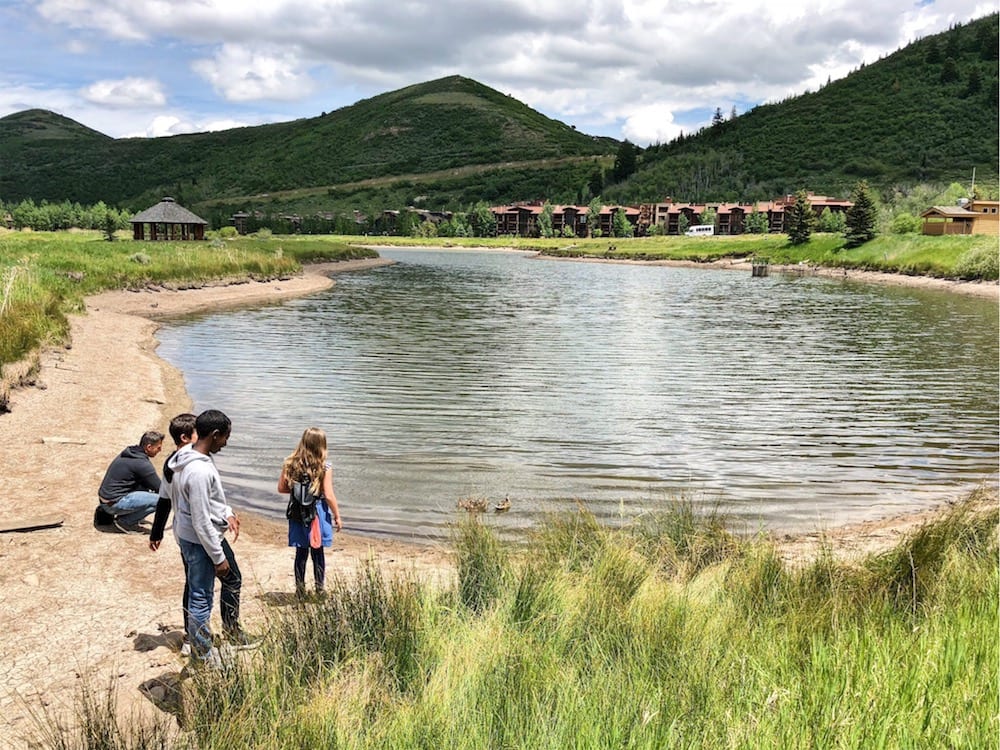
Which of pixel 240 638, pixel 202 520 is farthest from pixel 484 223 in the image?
pixel 240 638

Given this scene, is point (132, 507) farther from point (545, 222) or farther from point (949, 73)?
point (949, 73)

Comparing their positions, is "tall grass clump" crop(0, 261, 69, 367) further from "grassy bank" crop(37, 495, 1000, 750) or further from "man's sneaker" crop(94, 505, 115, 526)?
"grassy bank" crop(37, 495, 1000, 750)

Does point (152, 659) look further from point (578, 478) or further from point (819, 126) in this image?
point (819, 126)

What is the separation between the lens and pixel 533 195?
196000 millimetres

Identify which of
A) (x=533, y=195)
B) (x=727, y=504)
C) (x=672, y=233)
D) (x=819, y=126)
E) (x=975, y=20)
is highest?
(x=975, y=20)

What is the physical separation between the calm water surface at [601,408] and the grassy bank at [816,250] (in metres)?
27.7

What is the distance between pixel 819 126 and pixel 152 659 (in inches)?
7292

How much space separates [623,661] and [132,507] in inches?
254

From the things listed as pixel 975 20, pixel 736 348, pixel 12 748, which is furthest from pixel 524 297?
pixel 975 20

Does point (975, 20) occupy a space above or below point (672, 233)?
above

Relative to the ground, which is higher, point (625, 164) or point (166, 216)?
point (625, 164)

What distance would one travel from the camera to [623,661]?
4734 millimetres

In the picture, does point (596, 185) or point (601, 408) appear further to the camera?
point (596, 185)

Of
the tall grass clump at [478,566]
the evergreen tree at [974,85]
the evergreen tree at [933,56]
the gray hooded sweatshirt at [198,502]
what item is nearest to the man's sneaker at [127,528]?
the gray hooded sweatshirt at [198,502]
